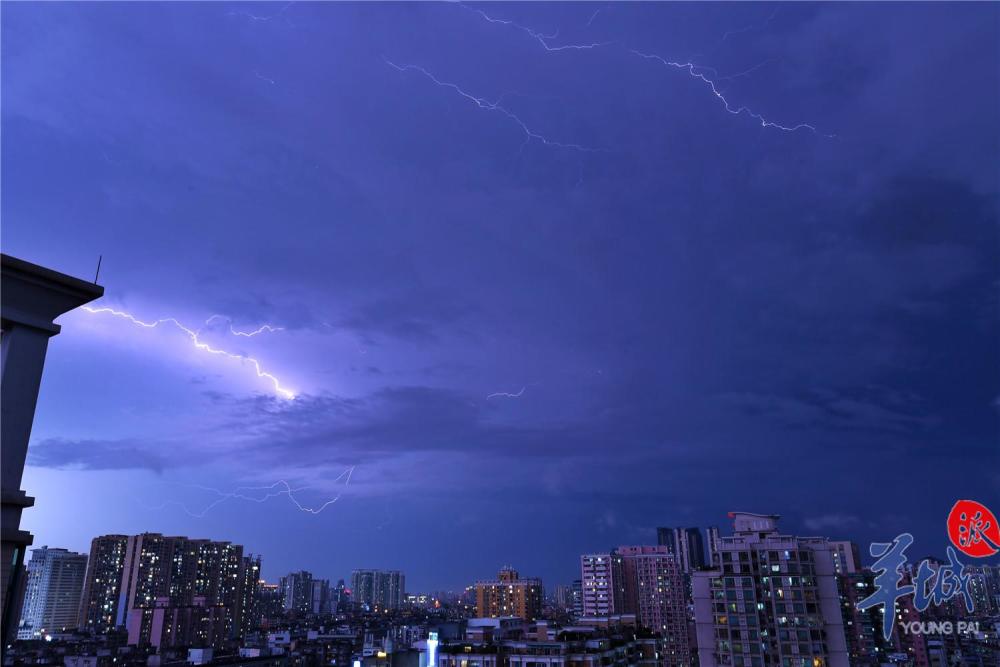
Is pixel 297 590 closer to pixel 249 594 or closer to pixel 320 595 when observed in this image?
pixel 320 595

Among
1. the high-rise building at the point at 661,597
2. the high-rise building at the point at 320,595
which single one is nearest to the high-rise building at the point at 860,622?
the high-rise building at the point at 661,597

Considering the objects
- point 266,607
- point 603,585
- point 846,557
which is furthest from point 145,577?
point 846,557

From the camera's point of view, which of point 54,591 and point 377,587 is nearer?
point 54,591

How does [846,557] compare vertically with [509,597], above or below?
above

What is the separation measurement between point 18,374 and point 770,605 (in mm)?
28156

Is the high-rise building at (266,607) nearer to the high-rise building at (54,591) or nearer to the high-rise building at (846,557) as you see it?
the high-rise building at (54,591)

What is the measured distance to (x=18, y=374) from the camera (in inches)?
120

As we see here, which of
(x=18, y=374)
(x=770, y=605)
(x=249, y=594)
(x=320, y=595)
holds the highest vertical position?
(x=18, y=374)

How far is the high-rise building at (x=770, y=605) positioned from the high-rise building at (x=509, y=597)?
137ft

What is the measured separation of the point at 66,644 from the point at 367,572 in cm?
9115

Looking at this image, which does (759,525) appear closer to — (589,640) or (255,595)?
(589,640)

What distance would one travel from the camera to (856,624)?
47.4 metres

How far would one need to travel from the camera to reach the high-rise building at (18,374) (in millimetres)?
2914

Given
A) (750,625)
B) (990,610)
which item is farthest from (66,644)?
(990,610)
